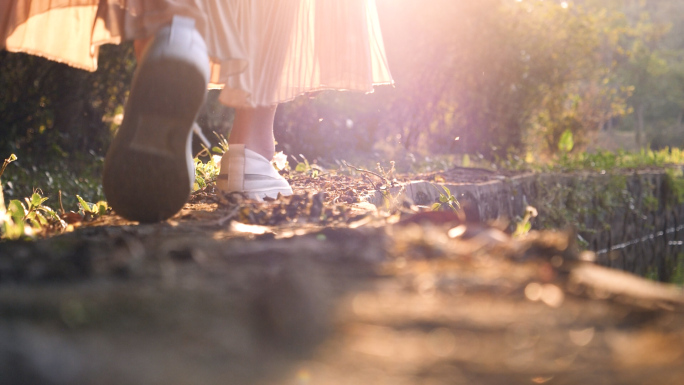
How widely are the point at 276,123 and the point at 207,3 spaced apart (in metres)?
4.28

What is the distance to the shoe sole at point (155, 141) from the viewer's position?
1416mm

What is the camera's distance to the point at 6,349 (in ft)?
1.85

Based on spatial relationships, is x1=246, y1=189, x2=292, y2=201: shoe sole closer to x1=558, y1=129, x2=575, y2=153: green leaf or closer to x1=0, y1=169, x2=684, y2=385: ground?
x1=0, y1=169, x2=684, y2=385: ground

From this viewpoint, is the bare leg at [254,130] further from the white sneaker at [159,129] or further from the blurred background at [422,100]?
the blurred background at [422,100]

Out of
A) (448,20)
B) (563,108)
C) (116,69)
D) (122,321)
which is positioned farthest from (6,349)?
(563,108)

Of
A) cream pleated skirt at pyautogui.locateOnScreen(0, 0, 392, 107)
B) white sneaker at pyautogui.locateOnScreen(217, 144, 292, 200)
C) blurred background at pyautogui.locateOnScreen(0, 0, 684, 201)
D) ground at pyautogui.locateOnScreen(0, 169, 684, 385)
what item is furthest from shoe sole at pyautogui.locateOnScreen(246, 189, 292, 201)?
blurred background at pyautogui.locateOnScreen(0, 0, 684, 201)

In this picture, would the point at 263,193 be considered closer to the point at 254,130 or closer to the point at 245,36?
the point at 254,130

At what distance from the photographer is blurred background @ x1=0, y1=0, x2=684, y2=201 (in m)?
6.24

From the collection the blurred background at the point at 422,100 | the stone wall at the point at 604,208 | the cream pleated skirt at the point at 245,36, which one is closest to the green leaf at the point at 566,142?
the blurred background at the point at 422,100

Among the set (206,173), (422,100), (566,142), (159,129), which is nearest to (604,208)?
(566,142)

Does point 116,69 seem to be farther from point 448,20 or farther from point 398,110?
point 448,20

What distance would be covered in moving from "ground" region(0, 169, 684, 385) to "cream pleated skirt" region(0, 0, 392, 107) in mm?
899

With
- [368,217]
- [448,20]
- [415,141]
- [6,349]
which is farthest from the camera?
[415,141]

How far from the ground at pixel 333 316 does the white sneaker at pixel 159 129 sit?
48 centimetres
